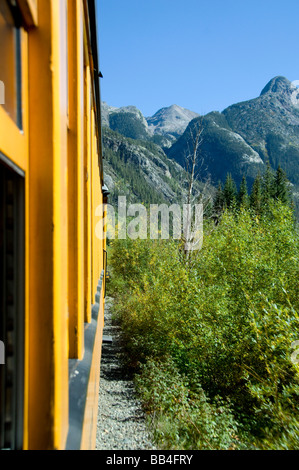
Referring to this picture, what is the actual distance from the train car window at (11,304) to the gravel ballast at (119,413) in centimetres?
422

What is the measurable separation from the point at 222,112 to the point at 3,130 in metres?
190

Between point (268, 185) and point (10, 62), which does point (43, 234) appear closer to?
point (10, 62)

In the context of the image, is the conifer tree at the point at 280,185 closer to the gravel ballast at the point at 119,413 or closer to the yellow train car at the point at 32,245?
the gravel ballast at the point at 119,413

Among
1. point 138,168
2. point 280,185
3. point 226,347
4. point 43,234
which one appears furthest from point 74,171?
point 138,168

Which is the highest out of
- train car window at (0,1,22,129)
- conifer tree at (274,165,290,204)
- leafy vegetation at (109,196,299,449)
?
conifer tree at (274,165,290,204)

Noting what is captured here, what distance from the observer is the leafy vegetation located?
422cm

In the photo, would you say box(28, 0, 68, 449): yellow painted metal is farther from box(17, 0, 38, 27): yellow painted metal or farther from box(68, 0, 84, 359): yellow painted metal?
box(68, 0, 84, 359): yellow painted metal

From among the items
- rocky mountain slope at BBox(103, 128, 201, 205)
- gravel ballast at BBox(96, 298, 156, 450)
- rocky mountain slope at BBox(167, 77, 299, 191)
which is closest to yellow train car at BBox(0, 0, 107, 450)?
gravel ballast at BBox(96, 298, 156, 450)

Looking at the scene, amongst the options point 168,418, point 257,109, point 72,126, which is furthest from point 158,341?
point 257,109

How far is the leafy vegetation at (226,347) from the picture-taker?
4.22m

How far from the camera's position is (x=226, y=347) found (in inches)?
242

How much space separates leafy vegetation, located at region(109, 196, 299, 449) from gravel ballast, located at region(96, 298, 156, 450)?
0.25 metres

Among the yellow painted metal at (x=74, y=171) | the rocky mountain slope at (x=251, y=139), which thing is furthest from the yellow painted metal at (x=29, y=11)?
the rocky mountain slope at (x=251, y=139)

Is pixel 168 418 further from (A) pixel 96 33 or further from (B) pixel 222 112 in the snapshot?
(B) pixel 222 112
